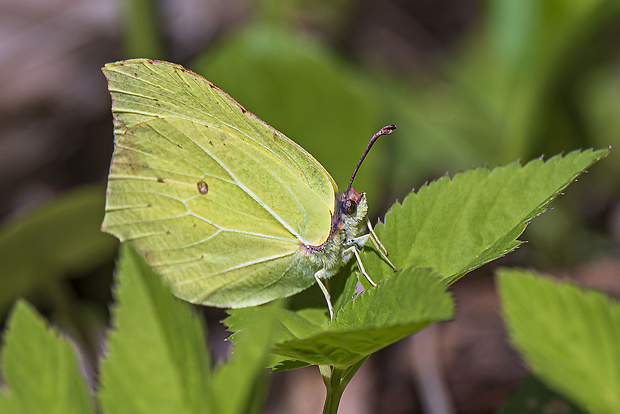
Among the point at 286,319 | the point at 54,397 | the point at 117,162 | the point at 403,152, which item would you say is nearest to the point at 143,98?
the point at 117,162

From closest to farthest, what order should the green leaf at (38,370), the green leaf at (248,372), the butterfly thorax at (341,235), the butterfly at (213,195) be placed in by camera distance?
the green leaf at (248,372)
the green leaf at (38,370)
the butterfly thorax at (341,235)
the butterfly at (213,195)

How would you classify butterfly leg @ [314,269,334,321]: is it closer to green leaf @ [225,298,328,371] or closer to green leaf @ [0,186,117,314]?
green leaf @ [225,298,328,371]

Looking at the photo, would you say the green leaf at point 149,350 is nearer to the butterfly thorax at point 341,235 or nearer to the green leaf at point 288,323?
the green leaf at point 288,323

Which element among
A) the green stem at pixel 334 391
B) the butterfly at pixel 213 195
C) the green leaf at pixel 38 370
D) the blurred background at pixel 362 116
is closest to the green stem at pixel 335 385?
the green stem at pixel 334 391

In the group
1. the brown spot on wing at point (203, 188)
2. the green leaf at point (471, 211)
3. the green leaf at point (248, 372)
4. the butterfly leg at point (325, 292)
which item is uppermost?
the brown spot on wing at point (203, 188)

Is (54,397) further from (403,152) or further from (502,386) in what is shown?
(403,152)

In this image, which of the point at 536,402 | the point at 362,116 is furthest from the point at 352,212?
the point at 362,116
